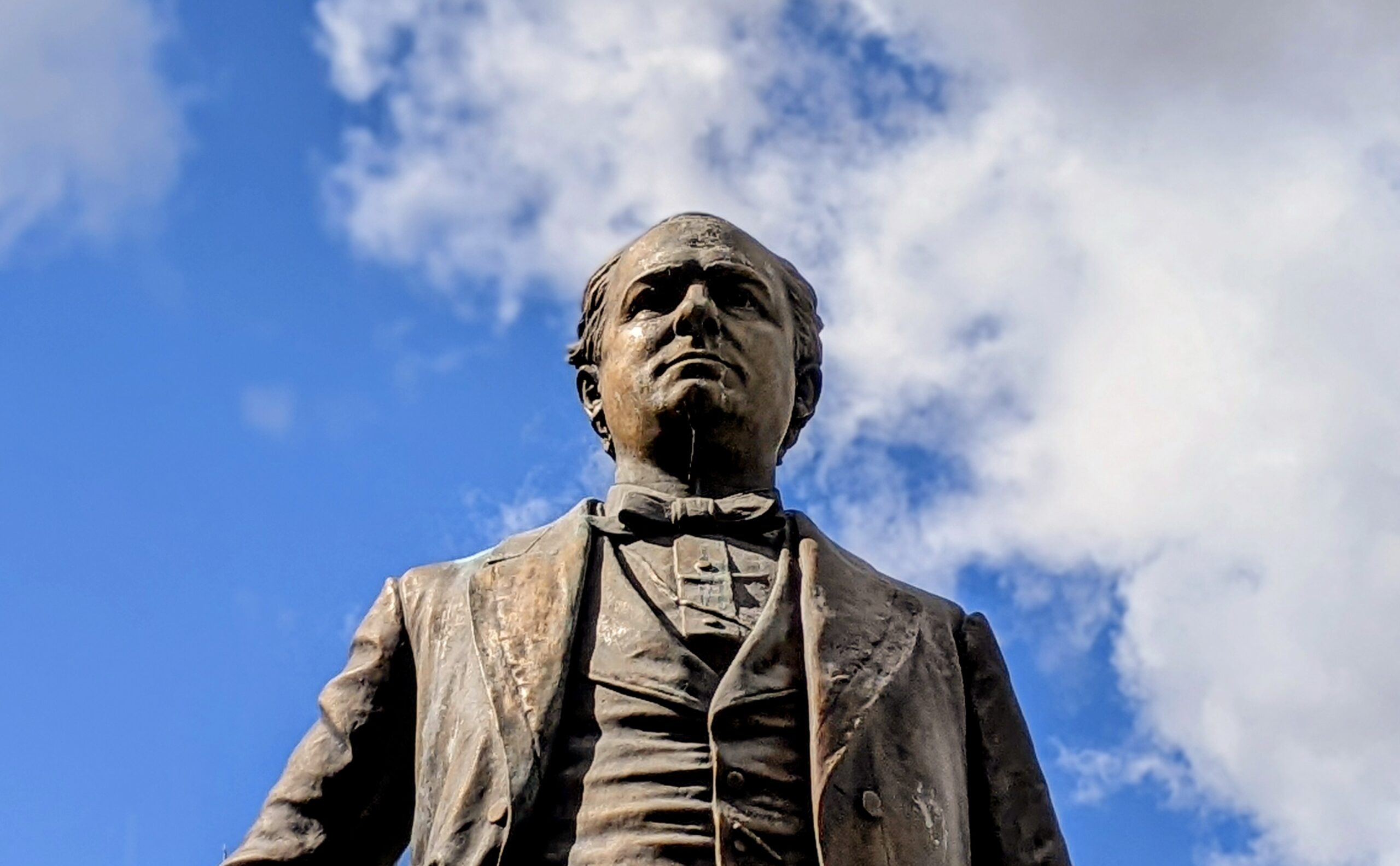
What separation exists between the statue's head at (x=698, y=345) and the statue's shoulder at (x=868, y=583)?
0.41 meters

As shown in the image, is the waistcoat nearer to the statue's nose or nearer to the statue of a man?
the statue of a man

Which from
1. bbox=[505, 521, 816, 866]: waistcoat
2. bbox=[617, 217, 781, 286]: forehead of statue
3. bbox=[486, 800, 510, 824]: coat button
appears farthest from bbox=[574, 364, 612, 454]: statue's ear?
bbox=[486, 800, 510, 824]: coat button

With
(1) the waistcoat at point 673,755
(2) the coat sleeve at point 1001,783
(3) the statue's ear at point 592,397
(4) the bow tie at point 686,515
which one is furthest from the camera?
(3) the statue's ear at point 592,397

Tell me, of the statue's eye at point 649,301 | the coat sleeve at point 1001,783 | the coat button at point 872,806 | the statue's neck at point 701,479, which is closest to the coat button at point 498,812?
the coat button at point 872,806

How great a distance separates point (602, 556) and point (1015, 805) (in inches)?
65.3

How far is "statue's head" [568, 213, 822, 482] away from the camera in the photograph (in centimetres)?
797

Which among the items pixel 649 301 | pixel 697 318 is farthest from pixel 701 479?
pixel 649 301

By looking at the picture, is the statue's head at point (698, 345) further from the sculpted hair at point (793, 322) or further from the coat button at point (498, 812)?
the coat button at point (498, 812)

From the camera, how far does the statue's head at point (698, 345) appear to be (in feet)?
26.1

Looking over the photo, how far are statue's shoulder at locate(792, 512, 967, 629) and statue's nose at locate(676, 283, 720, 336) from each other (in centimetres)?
75

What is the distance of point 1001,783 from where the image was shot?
7.60 m

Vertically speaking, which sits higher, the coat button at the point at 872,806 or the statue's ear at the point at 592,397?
the statue's ear at the point at 592,397

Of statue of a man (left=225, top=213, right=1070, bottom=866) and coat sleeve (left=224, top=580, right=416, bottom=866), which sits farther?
coat sleeve (left=224, top=580, right=416, bottom=866)

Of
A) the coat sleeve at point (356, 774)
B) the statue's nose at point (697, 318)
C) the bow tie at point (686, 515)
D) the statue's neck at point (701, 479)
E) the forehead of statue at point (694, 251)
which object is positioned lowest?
the coat sleeve at point (356, 774)
